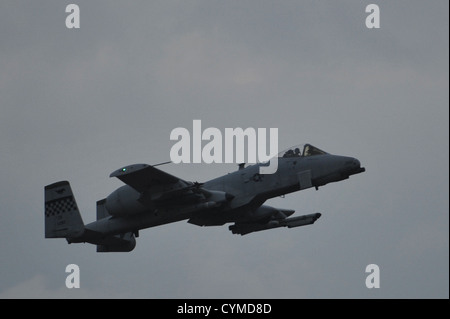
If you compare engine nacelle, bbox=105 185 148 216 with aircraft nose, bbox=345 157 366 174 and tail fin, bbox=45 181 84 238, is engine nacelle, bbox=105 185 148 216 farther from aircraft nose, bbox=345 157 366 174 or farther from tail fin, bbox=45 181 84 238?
aircraft nose, bbox=345 157 366 174

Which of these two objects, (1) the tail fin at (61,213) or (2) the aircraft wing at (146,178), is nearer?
(2) the aircraft wing at (146,178)

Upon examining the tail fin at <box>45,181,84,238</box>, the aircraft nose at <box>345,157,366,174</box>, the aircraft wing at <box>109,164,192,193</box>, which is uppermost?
the aircraft nose at <box>345,157,366,174</box>

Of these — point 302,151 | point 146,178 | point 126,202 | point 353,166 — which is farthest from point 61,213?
point 353,166

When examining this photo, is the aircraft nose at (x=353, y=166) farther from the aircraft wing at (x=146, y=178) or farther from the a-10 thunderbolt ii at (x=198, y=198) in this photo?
the aircraft wing at (x=146, y=178)

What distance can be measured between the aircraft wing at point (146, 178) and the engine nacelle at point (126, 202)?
102 cm

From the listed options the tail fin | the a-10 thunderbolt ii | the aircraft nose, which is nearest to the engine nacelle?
the a-10 thunderbolt ii

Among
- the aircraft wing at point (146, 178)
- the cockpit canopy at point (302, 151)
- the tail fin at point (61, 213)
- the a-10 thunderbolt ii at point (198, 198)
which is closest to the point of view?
the aircraft wing at point (146, 178)

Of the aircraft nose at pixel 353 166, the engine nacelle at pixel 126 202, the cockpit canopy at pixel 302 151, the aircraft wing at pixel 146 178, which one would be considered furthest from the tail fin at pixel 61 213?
the aircraft nose at pixel 353 166

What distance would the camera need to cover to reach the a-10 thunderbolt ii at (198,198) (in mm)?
→ 64812

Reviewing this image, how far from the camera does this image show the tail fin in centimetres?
6869

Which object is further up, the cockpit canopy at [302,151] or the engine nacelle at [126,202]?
the cockpit canopy at [302,151]

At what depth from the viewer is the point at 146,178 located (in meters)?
64.4

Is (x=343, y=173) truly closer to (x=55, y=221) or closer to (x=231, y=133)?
(x=231, y=133)

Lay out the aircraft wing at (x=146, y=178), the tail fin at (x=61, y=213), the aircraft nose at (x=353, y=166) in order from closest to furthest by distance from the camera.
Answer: the aircraft wing at (x=146, y=178), the aircraft nose at (x=353, y=166), the tail fin at (x=61, y=213)
